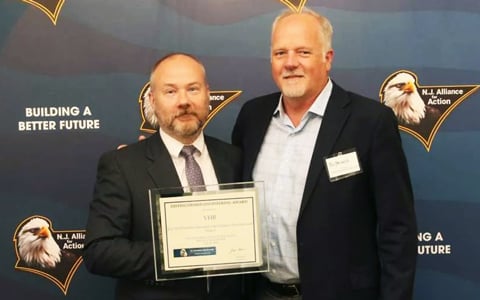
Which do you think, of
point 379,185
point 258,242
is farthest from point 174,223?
point 379,185

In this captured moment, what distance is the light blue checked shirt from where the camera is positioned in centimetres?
165

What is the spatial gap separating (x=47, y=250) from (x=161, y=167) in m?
0.98

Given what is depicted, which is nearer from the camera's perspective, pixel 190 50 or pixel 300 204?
pixel 300 204

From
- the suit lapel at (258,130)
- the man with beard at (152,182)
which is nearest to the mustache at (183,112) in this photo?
the man with beard at (152,182)

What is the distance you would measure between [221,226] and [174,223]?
15 cm

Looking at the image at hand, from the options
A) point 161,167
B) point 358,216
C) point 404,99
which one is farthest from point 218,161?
point 404,99

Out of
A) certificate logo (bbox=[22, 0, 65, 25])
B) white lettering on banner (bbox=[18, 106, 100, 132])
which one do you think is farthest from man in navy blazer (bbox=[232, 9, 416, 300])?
certificate logo (bbox=[22, 0, 65, 25])

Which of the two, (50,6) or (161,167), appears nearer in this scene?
(161,167)

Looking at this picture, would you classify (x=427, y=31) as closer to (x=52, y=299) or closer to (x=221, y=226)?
(x=221, y=226)

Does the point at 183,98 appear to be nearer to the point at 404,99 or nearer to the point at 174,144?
the point at 174,144

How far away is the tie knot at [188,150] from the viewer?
1717mm

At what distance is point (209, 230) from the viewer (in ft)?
5.01

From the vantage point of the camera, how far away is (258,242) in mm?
1533

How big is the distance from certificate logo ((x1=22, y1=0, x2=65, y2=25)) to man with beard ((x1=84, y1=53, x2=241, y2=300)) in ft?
2.49
